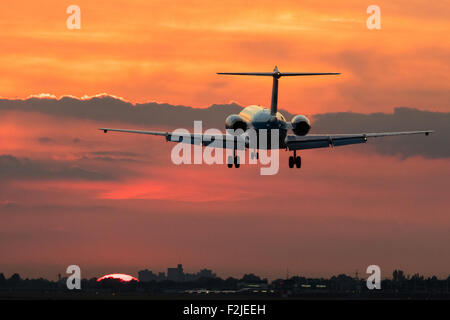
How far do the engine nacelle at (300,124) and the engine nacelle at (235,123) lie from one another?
5740 millimetres

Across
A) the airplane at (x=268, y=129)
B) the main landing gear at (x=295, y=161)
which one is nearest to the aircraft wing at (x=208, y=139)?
the airplane at (x=268, y=129)

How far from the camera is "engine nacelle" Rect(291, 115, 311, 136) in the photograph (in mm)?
94062

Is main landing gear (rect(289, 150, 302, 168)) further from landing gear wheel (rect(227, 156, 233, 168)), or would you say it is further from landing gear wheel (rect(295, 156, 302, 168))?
landing gear wheel (rect(227, 156, 233, 168))

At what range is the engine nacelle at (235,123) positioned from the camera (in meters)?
96.6

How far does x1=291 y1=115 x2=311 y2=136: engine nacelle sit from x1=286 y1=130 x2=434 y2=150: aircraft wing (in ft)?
13.4

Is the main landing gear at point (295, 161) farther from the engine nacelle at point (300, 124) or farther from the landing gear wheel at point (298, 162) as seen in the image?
the engine nacelle at point (300, 124)

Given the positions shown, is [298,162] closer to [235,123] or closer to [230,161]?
[230,161]
